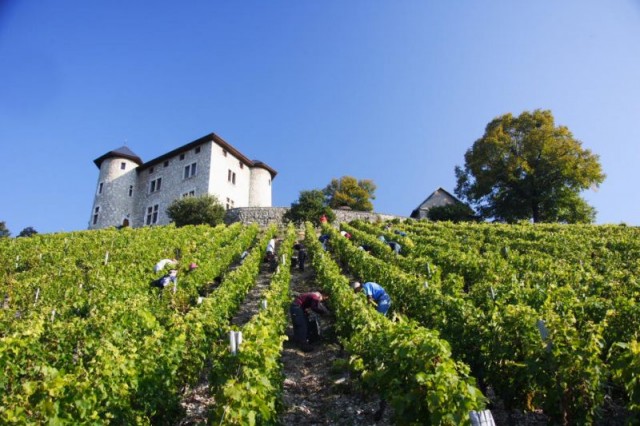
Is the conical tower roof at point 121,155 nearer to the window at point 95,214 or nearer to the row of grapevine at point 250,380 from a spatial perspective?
the window at point 95,214

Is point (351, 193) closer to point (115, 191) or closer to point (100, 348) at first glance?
point (115, 191)

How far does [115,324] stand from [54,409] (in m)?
3.25

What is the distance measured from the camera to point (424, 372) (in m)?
3.79

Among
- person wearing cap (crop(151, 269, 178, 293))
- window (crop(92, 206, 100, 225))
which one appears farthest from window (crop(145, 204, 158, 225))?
person wearing cap (crop(151, 269, 178, 293))

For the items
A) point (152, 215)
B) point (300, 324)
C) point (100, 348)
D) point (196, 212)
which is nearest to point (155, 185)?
point (152, 215)

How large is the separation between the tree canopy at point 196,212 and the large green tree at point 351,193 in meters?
20.0

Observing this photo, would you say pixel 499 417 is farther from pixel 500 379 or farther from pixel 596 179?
pixel 596 179

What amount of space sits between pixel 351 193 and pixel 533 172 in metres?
20.3

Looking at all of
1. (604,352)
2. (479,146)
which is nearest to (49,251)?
(604,352)

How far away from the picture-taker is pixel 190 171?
112ft

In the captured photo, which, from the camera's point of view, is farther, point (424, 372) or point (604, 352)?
point (604, 352)

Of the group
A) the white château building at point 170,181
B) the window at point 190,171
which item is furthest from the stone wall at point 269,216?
the window at point 190,171

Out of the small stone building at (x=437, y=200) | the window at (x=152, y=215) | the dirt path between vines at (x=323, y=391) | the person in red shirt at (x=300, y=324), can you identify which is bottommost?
the dirt path between vines at (x=323, y=391)

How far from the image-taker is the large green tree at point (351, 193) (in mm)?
47688
